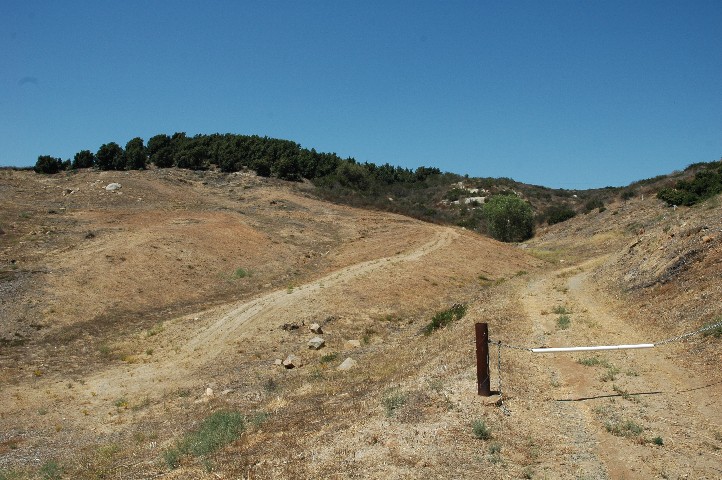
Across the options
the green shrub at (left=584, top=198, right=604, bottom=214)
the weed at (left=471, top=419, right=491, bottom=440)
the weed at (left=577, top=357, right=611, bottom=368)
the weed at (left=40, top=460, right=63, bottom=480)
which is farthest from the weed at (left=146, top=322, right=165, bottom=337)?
the green shrub at (left=584, top=198, right=604, bottom=214)

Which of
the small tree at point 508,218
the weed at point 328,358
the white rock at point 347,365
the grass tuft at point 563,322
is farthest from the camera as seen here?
the small tree at point 508,218

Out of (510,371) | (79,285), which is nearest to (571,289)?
(510,371)

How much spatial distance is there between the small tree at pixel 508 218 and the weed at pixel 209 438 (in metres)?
49.2

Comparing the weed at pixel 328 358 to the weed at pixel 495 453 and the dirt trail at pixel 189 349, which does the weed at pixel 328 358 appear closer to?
the dirt trail at pixel 189 349

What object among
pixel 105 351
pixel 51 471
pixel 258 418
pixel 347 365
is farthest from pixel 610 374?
pixel 105 351

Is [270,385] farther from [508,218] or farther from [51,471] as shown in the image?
[508,218]

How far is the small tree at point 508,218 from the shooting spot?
58.2 m

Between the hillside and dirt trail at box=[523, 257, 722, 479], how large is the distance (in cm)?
5

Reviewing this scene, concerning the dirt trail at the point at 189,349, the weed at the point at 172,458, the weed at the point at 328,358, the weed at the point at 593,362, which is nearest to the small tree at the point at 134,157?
the dirt trail at the point at 189,349

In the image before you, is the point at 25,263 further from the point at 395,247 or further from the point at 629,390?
the point at 629,390

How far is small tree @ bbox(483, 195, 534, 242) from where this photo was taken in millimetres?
58219

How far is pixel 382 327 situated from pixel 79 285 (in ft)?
44.5

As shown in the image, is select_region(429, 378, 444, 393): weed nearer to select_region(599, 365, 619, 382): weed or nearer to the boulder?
select_region(599, 365, 619, 382): weed

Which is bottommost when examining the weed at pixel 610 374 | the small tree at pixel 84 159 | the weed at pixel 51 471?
the weed at pixel 51 471
